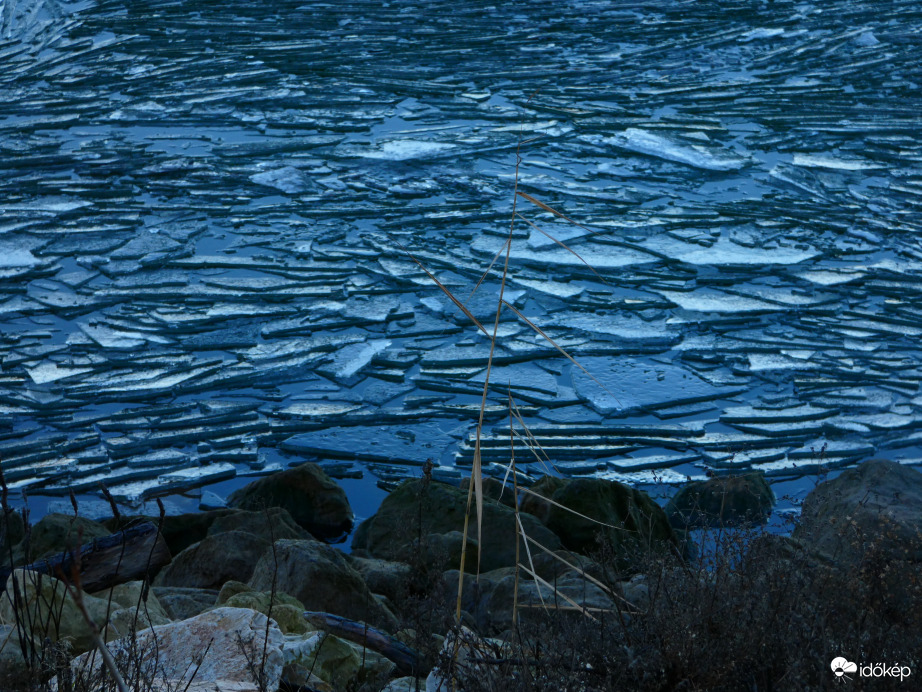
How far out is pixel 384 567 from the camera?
8.16 feet

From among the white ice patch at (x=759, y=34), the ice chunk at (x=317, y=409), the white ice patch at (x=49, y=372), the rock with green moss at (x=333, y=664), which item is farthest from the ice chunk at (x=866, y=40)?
the rock with green moss at (x=333, y=664)

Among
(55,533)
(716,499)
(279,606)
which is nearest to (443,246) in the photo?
(716,499)

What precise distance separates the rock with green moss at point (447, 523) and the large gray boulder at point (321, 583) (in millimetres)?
387

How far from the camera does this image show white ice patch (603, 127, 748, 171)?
17.9 ft

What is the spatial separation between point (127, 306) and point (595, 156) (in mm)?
2883

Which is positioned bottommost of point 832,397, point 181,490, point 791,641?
point 832,397

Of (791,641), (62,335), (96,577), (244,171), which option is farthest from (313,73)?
(791,641)

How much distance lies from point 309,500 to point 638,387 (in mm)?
1305

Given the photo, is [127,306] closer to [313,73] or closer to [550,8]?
[313,73]

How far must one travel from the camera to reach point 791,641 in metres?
1.48

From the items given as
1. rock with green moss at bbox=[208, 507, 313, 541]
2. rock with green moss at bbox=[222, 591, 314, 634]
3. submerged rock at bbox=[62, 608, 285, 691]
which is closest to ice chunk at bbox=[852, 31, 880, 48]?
rock with green moss at bbox=[208, 507, 313, 541]

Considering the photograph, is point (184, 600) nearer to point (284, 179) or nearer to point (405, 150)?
point (284, 179)

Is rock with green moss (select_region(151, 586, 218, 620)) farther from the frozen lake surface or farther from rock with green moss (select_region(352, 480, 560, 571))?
the frozen lake surface

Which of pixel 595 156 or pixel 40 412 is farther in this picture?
pixel 595 156
